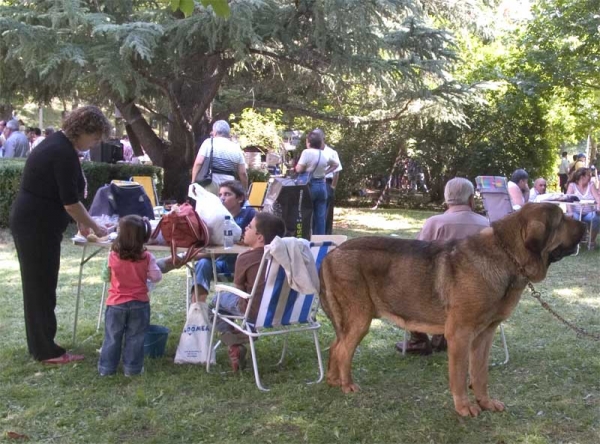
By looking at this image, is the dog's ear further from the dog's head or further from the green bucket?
the green bucket

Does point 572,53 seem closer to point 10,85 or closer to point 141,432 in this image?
point 10,85

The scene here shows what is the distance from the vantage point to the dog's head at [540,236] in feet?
13.1

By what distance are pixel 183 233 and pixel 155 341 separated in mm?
891

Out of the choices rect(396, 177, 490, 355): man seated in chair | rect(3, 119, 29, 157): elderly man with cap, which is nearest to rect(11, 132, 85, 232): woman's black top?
rect(396, 177, 490, 355): man seated in chair

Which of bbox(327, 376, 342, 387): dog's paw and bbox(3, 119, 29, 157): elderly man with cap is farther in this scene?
bbox(3, 119, 29, 157): elderly man with cap

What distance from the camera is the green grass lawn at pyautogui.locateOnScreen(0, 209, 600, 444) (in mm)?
4094

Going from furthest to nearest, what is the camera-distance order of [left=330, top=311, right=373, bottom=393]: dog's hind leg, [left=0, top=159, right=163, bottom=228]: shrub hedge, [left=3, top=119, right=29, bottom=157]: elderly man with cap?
[left=3, top=119, right=29, bottom=157]: elderly man with cap < [left=0, top=159, right=163, bottom=228]: shrub hedge < [left=330, top=311, right=373, bottom=393]: dog's hind leg

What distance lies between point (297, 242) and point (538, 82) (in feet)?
44.6

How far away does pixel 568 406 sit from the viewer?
4.55 m

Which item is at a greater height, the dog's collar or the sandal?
the dog's collar

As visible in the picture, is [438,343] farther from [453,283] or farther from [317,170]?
[317,170]

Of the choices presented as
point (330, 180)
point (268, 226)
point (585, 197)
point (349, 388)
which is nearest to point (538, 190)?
point (585, 197)

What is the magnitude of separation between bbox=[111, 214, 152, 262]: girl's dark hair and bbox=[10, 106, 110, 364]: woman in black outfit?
34 cm

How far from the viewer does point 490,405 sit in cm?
444
